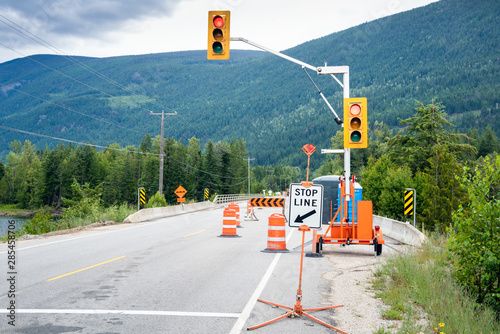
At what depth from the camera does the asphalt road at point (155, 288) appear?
662cm

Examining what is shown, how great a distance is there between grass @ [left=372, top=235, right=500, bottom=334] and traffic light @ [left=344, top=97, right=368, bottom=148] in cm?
322

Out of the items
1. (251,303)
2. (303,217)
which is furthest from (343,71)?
(251,303)

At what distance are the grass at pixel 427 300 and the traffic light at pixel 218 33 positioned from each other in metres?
6.56

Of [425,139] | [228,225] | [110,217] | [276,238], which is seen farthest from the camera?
[425,139]

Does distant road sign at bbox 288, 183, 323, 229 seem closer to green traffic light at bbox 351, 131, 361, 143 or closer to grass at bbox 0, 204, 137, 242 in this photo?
green traffic light at bbox 351, 131, 361, 143

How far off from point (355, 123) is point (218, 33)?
422cm

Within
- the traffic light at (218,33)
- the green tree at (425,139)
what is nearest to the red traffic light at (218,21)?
the traffic light at (218,33)

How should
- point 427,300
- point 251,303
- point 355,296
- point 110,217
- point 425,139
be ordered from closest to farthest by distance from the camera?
point 427,300 → point 251,303 → point 355,296 → point 110,217 → point 425,139

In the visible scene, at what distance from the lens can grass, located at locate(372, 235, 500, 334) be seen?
649 centimetres

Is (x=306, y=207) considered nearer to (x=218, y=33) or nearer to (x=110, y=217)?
(x=218, y=33)

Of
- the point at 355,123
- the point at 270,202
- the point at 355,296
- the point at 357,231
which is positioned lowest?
the point at 355,296

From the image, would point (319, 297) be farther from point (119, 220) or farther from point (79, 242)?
point (119, 220)

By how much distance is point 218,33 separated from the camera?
12.2 m

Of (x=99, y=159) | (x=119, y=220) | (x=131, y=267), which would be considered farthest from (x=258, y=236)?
(x=99, y=159)
